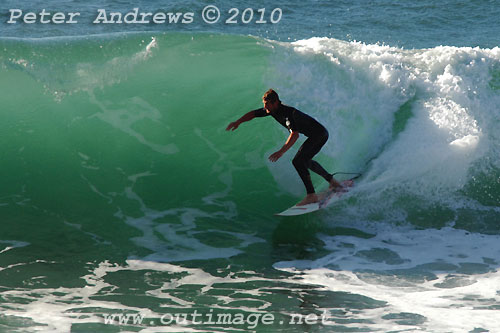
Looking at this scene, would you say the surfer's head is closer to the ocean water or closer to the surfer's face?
the surfer's face

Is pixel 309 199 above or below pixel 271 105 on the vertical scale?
below

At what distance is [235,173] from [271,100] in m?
2.24

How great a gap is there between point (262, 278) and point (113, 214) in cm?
249

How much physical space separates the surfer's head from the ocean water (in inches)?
63.8

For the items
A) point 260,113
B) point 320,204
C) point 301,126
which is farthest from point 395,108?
point 260,113

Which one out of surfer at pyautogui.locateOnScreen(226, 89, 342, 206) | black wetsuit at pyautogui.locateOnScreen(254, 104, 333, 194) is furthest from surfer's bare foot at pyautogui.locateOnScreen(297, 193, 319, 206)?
black wetsuit at pyautogui.locateOnScreen(254, 104, 333, 194)

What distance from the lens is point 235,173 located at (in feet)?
30.0

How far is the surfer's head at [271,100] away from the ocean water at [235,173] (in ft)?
5.32

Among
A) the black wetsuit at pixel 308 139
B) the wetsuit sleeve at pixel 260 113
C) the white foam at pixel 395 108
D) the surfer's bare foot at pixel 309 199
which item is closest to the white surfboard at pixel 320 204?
the surfer's bare foot at pixel 309 199

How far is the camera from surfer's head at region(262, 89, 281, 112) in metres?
7.07

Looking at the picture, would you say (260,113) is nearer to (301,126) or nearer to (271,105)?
(271,105)

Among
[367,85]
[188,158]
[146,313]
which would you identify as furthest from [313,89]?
[146,313]

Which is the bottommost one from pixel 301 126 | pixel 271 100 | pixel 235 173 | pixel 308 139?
pixel 235 173

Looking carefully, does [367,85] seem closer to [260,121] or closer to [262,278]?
[260,121]
